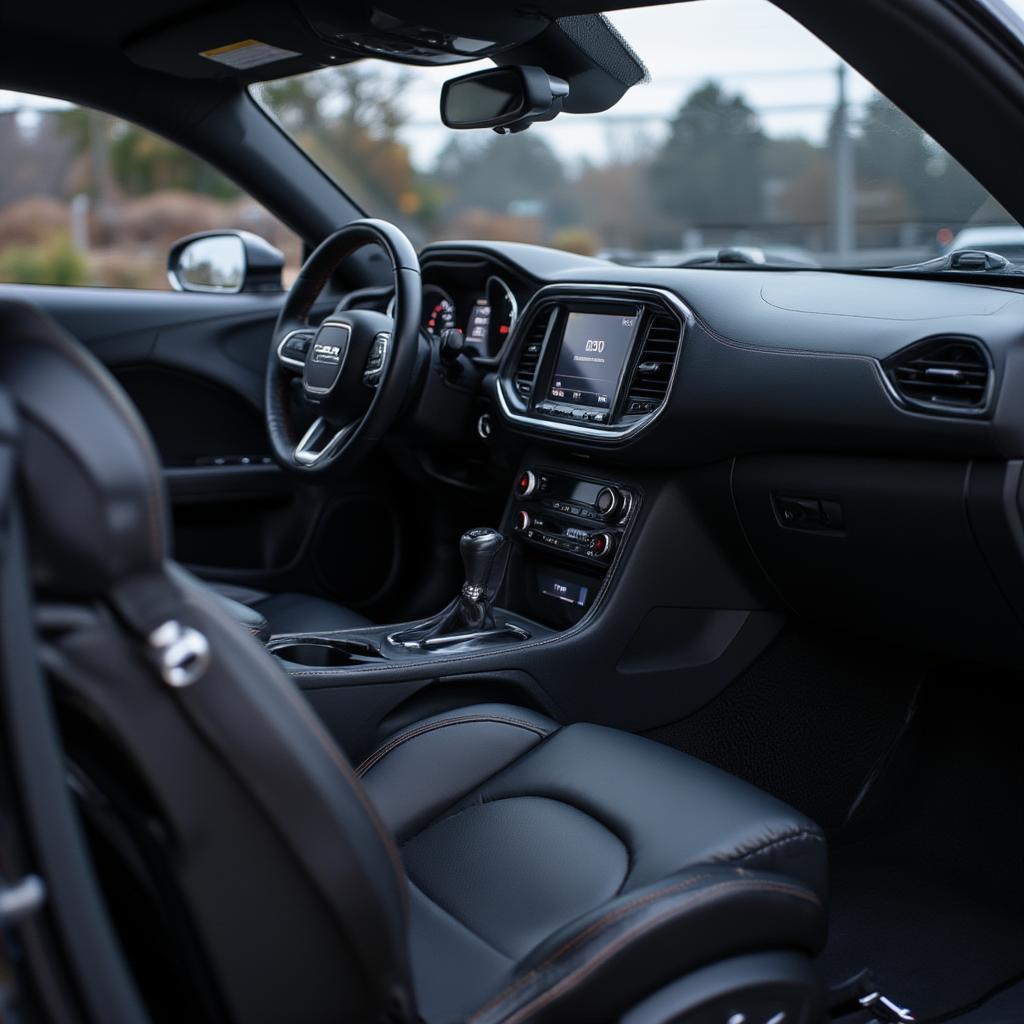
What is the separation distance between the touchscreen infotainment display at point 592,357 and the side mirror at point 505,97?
42cm

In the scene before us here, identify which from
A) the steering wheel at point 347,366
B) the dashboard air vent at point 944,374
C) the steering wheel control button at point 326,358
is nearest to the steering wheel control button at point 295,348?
the steering wheel at point 347,366

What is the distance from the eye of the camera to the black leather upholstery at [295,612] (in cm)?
249

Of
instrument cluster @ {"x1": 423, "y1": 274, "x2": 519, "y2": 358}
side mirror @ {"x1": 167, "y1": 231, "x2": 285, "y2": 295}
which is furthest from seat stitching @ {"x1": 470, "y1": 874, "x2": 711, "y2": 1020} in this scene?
side mirror @ {"x1": 167, "y1": 231, "x2": 285, "y2": 295}

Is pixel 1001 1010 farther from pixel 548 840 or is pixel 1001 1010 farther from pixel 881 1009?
pixel 548 840

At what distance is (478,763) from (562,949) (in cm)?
55

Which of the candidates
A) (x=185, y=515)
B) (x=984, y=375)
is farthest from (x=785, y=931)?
(x=185, y=515)

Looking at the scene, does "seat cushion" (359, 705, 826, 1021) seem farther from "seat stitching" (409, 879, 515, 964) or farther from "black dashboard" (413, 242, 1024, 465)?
"black dashboard" (413, 242, 1024, 465)

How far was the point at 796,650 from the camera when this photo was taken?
2.36 metres

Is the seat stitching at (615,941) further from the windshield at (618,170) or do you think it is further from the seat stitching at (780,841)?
the windshield at (618,170)

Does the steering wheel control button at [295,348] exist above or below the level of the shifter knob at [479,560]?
above

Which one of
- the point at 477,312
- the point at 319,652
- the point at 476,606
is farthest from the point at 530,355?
the point at 319,652

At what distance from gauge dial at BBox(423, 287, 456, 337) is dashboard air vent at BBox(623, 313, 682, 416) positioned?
0.74 metres

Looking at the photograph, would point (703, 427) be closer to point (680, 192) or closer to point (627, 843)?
point (627, 843)

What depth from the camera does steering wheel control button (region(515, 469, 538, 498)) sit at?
245cm
